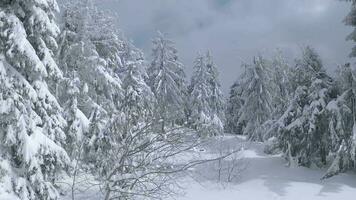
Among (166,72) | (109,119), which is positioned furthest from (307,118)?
(166,72)

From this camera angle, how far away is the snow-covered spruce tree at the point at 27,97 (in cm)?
1388

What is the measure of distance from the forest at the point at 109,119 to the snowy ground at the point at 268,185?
16.3 inches

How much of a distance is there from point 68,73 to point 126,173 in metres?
12.9

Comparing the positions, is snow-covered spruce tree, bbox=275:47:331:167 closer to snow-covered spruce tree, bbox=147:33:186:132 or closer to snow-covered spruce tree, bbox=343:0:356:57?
snow-covered spruce tree, bbox=343:0:356:57

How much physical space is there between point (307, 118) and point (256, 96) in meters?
23.6

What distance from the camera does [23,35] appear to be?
547 inches

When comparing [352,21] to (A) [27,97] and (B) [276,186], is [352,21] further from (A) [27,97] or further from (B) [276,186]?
(A) [27,97]

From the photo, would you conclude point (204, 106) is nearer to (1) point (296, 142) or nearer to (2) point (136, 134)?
(1) point (296, 142)

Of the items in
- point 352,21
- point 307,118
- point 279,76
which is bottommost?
point 307,118

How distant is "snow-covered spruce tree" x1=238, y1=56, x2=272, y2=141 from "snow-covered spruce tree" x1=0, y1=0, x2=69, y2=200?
33337 mm

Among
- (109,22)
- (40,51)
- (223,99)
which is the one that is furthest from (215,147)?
(223,99)

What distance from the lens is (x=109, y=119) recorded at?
1661 cm

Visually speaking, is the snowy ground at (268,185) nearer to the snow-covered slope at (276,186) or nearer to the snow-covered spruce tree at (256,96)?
the snow-covered slope at (276,186)

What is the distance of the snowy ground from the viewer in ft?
68.5
